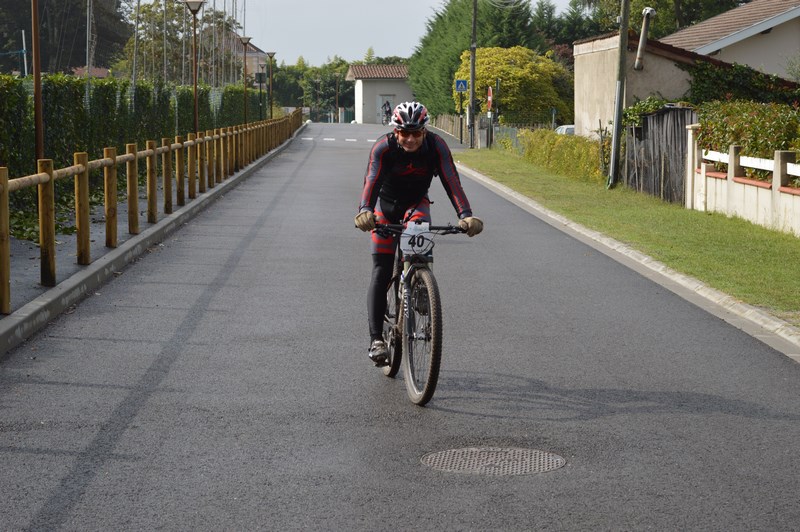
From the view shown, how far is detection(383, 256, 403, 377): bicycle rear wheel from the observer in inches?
294

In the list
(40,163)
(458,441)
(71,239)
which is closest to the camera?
(458,441)

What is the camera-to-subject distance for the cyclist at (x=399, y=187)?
7055 millimetres

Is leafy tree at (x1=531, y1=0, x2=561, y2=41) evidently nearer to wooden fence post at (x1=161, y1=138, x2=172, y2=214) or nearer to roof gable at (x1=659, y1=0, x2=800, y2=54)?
roof gable at (x1=659, y1=0, x2=800, y2=54)

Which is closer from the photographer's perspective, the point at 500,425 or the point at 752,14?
the point at 500,425

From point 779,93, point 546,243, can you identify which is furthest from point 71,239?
point 779,93

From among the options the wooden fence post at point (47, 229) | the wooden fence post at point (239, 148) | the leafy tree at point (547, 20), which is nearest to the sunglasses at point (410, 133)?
the wooden fence post at point (47, 229)

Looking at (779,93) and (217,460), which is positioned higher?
(779,93)

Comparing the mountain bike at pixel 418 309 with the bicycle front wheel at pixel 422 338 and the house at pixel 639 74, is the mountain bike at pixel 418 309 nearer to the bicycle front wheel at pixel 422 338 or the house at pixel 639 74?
the bicycle front wheel at pixel 422 338

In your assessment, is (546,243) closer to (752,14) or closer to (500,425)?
(500,425)

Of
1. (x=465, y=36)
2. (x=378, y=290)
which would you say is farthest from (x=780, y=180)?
(x=465, y=36)

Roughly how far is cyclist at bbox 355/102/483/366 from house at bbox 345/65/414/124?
378 feet

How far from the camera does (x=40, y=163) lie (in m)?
10.4

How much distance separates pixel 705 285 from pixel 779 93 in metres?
27.0

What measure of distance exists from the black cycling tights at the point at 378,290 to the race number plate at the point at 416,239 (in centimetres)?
44
